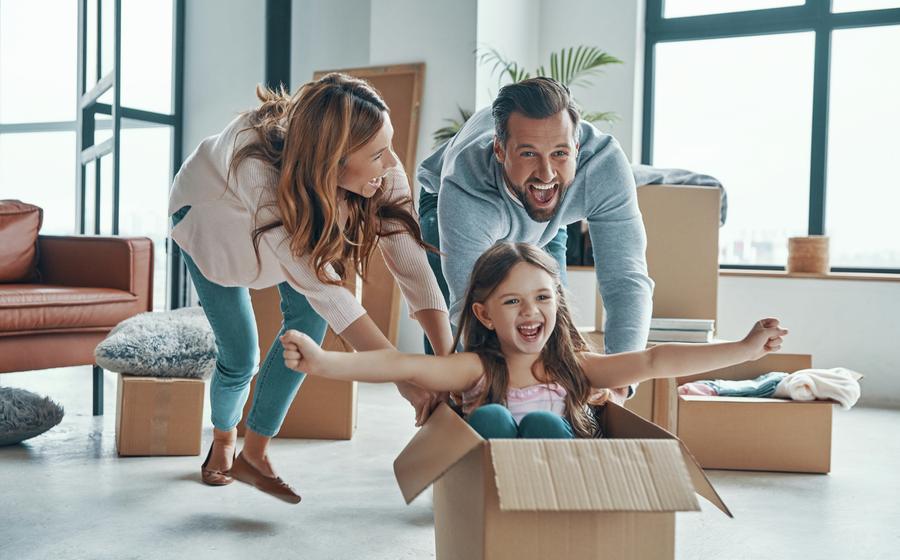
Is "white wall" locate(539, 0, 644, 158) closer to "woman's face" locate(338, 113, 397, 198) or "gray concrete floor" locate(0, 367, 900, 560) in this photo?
"gray concrete floor" locate(0, 367, 900, 560)

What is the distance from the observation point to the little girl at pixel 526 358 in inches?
53.6

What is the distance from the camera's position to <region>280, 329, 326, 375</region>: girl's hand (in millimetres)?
1209

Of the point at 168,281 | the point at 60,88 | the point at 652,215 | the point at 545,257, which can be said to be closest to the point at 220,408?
the point at 545,257

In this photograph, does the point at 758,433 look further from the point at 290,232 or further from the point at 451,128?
the point at 451,128

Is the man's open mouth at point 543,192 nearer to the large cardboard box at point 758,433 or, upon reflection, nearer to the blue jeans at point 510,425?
the blue jeans at point 510,425

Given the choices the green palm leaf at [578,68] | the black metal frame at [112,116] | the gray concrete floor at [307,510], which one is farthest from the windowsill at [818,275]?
the black metal frame at [112,116]

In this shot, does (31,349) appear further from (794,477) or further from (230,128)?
(794,477)

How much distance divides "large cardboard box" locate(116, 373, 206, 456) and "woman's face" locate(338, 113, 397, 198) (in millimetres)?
1200

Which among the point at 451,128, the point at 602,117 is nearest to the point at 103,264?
the point at 451,128

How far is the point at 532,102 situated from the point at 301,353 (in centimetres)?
61

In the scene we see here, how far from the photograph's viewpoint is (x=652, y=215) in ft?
9.22

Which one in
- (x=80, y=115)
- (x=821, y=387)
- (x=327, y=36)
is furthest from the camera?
(x=327, y=36)

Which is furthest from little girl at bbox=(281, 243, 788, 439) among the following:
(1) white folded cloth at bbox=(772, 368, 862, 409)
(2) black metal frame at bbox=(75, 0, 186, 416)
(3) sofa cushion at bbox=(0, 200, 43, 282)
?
(2) black metal frame at bbox=(75, 0, 186, 416)

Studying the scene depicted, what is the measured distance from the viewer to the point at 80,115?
15.6ft
